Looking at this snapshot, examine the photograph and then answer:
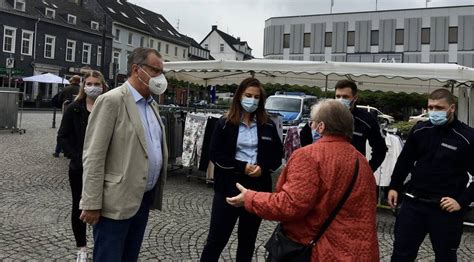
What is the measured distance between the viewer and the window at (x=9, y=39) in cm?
3919

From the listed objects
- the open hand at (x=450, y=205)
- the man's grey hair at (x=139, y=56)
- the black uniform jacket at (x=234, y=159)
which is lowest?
the open hand at (x=450, y=205)

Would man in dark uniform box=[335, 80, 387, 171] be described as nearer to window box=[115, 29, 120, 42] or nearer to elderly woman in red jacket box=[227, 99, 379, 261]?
elderly woman in red jacket box=[227, 99, 379, 261]

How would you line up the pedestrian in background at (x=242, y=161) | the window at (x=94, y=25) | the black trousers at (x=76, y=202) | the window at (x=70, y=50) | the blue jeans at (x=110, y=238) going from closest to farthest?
1. the blue jeans at (x=110, y=238)
2. the pedestrian in background at (x=242, y=161)
3. the black trousers at (x=76, y=202)
4. the window at (x=70, y=50)
5. the window at (x=94, y=25)

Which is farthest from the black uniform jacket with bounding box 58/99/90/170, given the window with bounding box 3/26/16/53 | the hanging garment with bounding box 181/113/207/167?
the window with bounding box 3/26/16/53

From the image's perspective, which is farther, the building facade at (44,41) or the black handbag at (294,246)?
the building facade at (44,41)

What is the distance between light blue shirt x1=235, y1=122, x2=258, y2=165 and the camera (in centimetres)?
380

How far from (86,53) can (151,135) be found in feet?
157

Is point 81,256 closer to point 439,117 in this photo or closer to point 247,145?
point 247,145

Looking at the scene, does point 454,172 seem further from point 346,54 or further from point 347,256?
point 346,54

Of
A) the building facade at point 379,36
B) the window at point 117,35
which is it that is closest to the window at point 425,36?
the building facade at point 379,36

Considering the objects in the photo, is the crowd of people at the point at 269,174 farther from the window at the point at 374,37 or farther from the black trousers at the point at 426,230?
the window at the point at 374,37

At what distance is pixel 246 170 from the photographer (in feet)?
12.0

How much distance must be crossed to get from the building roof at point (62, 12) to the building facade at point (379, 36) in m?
22.0

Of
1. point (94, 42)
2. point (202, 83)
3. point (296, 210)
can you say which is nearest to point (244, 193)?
point (296, 210)
